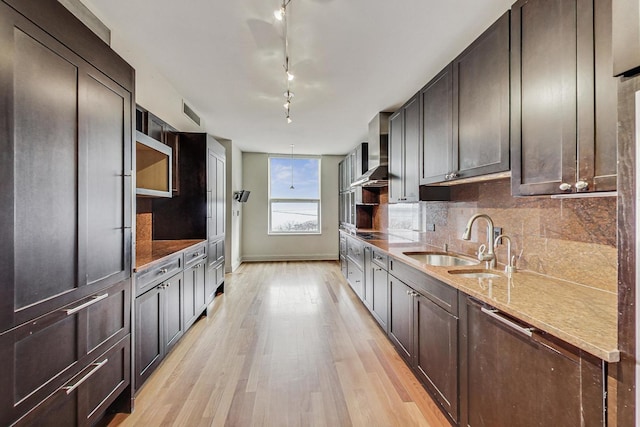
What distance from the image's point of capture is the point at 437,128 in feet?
7.82

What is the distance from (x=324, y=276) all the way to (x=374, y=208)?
5.53 ft

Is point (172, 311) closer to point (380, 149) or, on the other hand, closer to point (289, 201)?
point (380, 149)

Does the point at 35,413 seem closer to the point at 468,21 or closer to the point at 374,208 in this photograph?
the point at 468,21

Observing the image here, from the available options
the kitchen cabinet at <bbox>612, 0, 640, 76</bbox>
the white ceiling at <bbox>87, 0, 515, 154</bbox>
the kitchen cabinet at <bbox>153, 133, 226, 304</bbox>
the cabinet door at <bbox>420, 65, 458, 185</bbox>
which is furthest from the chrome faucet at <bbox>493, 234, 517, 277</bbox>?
the kitchen cabinet at <bbox>153, 133, 226, 304</bbox>

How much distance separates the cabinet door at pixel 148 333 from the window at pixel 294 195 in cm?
479

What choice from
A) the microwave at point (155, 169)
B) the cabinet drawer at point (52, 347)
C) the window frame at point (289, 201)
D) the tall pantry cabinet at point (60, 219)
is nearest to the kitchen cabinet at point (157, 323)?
the tall pantry cabinet at point (60, 219)

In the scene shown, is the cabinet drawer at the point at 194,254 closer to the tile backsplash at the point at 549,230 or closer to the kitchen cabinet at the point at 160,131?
the kitchen cabinet at the point at 160,131

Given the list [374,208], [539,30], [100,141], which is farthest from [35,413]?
[374,208]

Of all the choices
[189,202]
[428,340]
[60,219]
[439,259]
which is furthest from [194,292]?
[439,259]

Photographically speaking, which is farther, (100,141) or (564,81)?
(100,141)

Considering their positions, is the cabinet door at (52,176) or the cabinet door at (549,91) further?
the cabinet door at (549,91)

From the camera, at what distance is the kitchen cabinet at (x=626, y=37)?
0.75 metres

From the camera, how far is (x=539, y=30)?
139 centimetres

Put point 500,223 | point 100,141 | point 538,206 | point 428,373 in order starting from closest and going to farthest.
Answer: point 100,141
point 538,206
point 428,373
point 500,223
